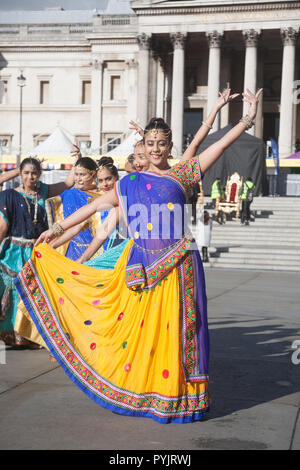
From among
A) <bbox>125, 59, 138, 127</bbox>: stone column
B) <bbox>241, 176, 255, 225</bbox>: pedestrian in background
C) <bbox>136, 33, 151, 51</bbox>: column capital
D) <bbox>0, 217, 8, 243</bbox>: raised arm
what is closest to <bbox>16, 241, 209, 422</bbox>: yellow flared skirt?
<bbox>0, 217, 8, 243</bbox>: raised arm

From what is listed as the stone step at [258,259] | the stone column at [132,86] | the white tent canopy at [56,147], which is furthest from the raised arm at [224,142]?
the stone column at [132,86]

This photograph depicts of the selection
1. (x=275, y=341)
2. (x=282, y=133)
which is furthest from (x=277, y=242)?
(x=282, y=133)

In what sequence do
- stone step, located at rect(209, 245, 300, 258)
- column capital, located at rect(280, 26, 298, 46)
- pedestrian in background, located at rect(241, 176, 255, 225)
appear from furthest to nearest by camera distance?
column capital, located at rect(280, 26, 298, 46) → pedestrian in background, located at rect(241, 176, 255, 225) → stone step, located at rect(209, 245, 300, 258)

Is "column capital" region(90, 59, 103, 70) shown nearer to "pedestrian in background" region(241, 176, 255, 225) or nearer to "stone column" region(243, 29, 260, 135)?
"stone column" region(243, 29, 260, 135)

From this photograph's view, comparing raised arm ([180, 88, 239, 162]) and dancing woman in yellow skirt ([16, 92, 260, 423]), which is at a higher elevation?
raised arm ([180, 88, 239, 162])

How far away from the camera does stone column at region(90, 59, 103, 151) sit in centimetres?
5197

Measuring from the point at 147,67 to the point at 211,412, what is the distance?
43300 millimetres

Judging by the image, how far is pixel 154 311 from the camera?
4.35 meters

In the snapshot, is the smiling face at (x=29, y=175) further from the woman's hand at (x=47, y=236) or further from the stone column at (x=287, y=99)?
the stone column at (x=287, y=99)

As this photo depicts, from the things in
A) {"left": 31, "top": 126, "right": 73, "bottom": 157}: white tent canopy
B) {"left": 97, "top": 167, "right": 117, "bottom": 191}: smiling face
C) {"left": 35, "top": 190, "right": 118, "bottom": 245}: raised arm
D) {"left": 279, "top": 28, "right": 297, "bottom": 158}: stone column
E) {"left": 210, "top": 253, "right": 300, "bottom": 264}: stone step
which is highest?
{"left": 279, "top": 28, "right": 297, "bottom": 158}: stone column

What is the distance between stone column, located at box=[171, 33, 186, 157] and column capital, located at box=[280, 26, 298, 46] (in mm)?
6389

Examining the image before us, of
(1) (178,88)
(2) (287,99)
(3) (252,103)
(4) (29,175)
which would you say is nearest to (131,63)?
(1) (178,88)

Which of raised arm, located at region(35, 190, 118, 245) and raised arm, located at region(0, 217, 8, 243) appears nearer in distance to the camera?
raised arm, located at region(35, 190, 118, 245)

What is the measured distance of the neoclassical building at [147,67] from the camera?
44.6 metres
